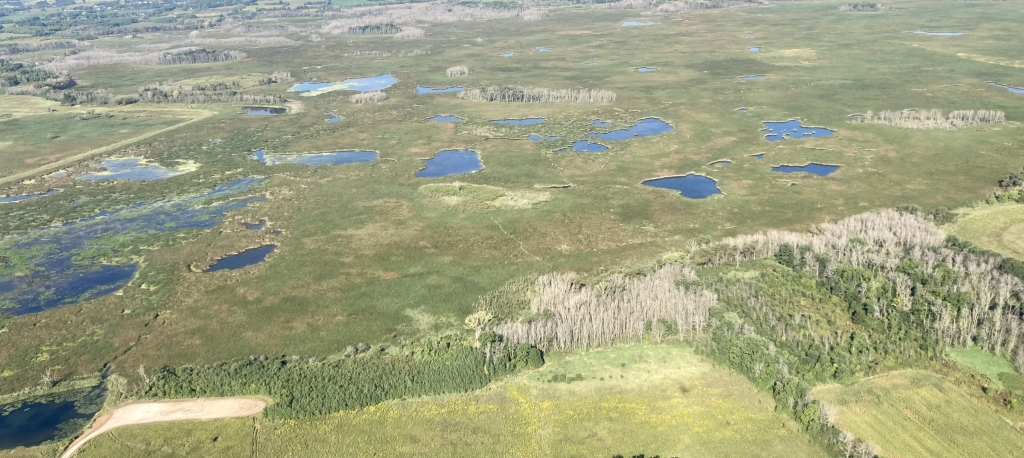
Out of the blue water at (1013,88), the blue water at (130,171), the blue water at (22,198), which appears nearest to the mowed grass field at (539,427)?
the blue water at (22,198)

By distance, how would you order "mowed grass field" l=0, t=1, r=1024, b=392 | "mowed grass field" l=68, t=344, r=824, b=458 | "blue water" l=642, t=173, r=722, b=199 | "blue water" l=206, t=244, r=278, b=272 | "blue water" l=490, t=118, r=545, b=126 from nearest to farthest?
"mowed grass field" l=68, t=344, r=824, b=458 < "mowed grass field" l=0, t=1, r=1024, b=392 < "blue water" l=206, t=244, r=278, b=272 < "blue water" l=642, t=173, r=722, b=199 < "blue water" l=490, t=118, r=545, b=126

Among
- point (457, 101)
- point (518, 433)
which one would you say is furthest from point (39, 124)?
point (518, 433)

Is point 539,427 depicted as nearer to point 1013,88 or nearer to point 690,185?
point 690,185

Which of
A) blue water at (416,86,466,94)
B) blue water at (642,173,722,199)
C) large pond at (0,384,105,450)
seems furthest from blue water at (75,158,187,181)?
blue water at (642,173,722,199)

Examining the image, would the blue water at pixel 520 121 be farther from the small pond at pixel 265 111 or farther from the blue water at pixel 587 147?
the small pond at pixel 265 111

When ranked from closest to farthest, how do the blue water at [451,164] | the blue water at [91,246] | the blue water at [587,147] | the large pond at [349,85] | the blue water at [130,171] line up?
the blue water at [91,246] → the blue water at [451,164] → the blue water at [130,171] → the blue water at [587,147] → the large pond at [349,85]

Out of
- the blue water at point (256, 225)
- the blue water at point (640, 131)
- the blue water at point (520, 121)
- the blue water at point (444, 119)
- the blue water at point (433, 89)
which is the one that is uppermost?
the blue water at point (433, 89)

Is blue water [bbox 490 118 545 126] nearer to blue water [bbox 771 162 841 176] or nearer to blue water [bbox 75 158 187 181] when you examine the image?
blue water [bbox 771 162 841 176]
